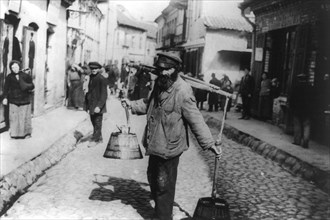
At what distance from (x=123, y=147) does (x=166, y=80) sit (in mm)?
1003

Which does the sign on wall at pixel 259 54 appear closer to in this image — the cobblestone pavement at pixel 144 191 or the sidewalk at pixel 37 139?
the sidewalk at pixel 37 139

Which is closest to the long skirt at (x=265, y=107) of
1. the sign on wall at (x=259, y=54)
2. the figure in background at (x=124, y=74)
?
the sign on wall at (x=259, y=54)

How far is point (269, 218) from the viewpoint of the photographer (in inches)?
205

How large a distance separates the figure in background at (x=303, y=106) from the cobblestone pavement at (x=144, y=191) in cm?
163

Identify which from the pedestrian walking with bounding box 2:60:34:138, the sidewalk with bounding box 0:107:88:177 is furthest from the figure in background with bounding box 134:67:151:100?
the pedestrian walking with bounding box 2:60:34:138

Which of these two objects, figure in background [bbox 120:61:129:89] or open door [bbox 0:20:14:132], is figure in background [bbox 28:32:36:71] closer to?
open door [bbox 0:20:14:132]

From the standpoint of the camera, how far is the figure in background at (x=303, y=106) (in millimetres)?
9617

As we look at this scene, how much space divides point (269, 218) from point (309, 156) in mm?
3888

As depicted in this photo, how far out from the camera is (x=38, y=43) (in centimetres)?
1259

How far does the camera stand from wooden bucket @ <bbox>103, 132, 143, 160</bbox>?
4.97m

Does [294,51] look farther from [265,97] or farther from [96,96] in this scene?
[96,96]

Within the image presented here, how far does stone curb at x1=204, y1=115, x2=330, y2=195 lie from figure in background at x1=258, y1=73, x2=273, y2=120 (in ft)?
9.03

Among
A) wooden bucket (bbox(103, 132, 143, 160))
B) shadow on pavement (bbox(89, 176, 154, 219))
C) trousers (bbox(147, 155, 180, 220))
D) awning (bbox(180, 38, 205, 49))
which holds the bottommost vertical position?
shadow on pavement (bbox(89, 176, 154, 219))

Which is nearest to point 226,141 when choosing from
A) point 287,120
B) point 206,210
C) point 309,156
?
point 287,120
